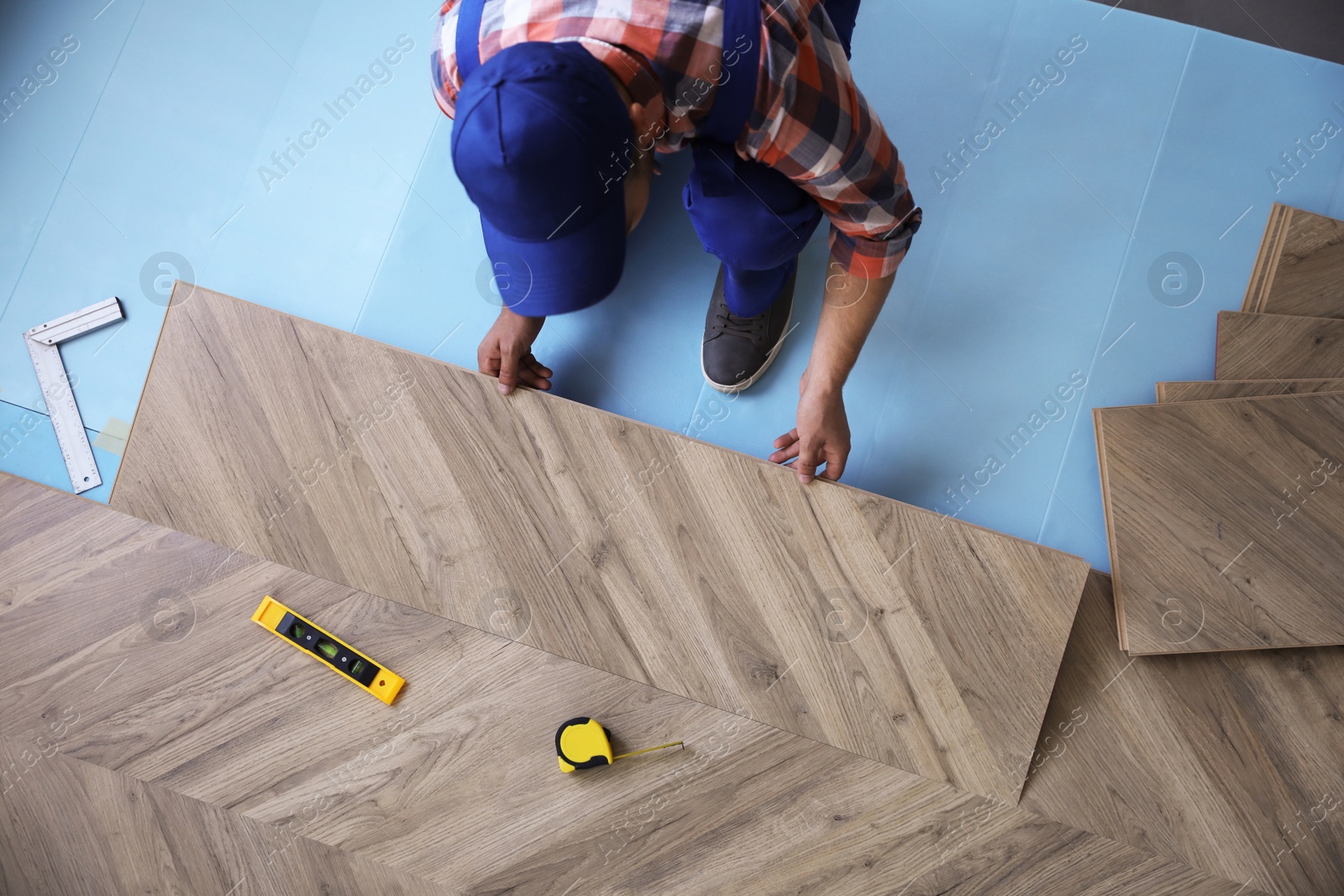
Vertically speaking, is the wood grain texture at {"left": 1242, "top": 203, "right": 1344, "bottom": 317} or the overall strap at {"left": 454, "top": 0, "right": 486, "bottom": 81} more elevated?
the wood grain texture at {"left": 1242, "top": 203, "right": 1344, "bottom": 317}

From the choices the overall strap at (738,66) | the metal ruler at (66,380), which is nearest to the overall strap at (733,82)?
the overall strap at (738,66)

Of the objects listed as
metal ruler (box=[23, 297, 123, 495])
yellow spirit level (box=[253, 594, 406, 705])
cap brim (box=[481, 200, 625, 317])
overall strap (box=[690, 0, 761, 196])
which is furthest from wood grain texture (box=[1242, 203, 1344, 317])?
metal ruler (box=[23, 297, 123, 495])

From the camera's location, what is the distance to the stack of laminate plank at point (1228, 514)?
133 cm

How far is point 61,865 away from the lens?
51.3 inches

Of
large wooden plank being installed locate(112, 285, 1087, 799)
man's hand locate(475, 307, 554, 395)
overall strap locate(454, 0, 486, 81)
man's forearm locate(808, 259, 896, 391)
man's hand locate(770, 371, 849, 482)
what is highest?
overall strap locate(454, 0, 486, 81)

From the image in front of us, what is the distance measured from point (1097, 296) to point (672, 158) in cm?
96

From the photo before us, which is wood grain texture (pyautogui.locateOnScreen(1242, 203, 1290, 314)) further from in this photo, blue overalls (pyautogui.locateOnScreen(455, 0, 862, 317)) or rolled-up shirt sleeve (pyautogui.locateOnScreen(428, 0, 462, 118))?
rolled-up shirt sleeve (pyautogui.locateOnScreen(428, 0, 462, 118))

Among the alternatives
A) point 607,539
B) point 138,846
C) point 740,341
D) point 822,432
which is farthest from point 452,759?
point 740,341

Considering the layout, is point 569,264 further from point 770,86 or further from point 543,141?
point 770,86

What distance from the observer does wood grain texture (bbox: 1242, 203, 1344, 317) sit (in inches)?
61.2

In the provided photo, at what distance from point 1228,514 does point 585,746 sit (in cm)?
119

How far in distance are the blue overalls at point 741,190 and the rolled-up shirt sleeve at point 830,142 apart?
0.03m

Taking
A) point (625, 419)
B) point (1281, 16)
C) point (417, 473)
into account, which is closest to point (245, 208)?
point (417, 473)

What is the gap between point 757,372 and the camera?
1617 mm
